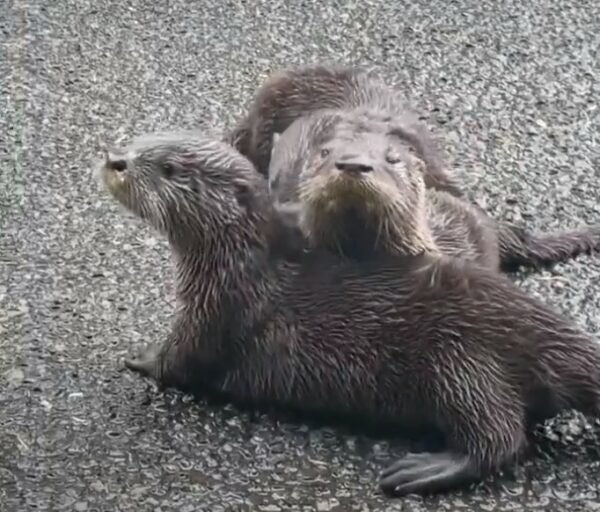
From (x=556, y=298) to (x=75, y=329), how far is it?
3.27 feet


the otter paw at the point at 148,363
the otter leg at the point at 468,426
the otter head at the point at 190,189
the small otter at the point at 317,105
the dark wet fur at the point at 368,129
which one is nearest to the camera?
the otter leg at the point at 468,426

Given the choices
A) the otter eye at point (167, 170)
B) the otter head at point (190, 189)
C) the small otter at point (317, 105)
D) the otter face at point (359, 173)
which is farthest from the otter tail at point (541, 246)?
the otter eye at point (167, 170)

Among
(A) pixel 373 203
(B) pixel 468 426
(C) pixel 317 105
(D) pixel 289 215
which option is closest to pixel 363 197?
(A) pixel 373 203

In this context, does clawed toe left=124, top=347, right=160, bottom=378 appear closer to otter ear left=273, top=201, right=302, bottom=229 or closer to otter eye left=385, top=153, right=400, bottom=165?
otter ear left=273, top=201, right=302, bottom=229

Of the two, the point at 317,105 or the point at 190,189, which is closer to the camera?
the point at 190,189

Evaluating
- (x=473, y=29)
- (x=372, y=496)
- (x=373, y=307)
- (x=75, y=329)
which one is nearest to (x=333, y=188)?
(x=373, y=307)

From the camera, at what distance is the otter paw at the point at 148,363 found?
8.59 ft

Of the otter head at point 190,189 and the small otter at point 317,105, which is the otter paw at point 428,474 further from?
the small otter at point 317,105

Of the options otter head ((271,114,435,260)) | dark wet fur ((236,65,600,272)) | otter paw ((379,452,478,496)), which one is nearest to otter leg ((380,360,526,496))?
otter paw ((379,452,478,496))

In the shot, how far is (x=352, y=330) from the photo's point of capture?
2.41m

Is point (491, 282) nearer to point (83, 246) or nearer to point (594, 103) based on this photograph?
point (83, 246)

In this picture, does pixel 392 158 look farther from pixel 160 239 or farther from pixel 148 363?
pixel 160 239

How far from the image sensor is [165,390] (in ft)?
8.61

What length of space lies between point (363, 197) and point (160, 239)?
86cm
